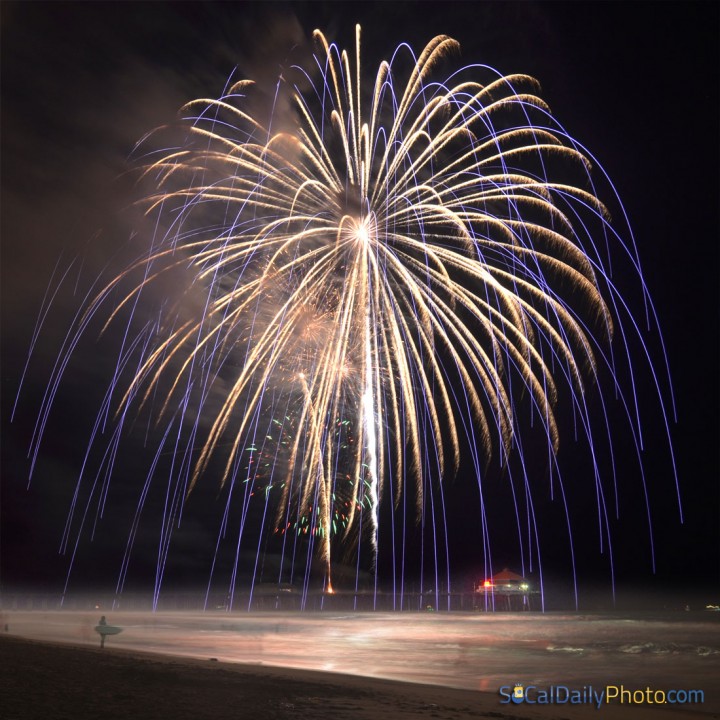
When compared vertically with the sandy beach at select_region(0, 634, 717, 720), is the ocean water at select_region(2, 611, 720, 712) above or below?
above

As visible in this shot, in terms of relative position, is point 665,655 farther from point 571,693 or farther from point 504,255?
point 504,255

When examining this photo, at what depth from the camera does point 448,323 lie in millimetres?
25312

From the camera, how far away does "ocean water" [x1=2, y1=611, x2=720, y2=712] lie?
21.6 m

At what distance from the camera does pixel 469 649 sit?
30.2 m

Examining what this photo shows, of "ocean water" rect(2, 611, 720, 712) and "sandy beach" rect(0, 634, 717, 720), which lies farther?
"ocean water" rect(2, 611, 720, 712)

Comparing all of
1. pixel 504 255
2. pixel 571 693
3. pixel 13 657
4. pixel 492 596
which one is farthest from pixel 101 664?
pixel 492 596

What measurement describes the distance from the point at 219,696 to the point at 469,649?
58.0 ft

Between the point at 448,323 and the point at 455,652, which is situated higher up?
the point at 448,323

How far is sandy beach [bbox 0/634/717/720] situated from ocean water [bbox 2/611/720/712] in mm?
2357

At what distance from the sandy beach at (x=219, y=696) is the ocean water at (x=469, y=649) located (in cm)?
236

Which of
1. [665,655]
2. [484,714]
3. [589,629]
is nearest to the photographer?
[484,714]

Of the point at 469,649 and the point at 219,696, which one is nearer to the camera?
the point at 219,696

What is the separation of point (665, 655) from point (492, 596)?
162ft

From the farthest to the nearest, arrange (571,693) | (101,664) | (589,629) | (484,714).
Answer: (589,629) < (101,664) < (571,693) < (484,714)
